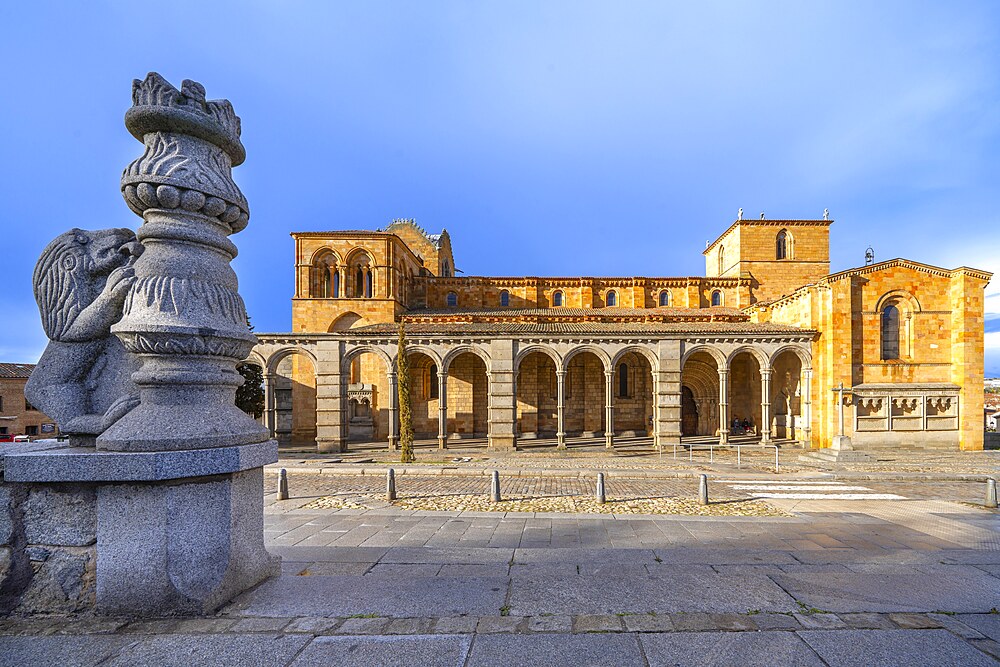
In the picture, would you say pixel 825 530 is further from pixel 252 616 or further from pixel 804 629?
pixel 252 616

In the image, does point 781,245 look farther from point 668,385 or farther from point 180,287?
point 180,287

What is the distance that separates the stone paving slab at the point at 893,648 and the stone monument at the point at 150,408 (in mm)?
3820

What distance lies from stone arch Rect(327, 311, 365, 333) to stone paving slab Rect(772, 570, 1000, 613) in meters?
27.2

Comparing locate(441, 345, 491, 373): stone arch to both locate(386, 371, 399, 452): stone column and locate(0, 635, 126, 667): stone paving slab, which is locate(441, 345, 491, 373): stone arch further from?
locate(0, 635, 126, 667): stone paving slab

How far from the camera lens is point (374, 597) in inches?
119

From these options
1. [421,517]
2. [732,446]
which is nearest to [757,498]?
[421,517]

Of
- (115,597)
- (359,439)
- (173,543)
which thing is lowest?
(359,439)

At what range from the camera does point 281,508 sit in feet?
27.7

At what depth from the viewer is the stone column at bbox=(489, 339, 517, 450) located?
875 inches

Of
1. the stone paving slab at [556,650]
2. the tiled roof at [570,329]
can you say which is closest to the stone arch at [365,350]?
the tiled roof at [570,329]

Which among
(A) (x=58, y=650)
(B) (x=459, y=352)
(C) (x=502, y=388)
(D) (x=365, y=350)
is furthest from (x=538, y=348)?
(A) (x=58, y=650)

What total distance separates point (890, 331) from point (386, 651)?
2766 cm

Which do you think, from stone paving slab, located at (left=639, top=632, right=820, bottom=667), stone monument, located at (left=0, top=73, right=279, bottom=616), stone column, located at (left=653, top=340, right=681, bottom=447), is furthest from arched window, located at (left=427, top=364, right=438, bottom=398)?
stone paving slab, located at (left=639, top=632, right=820, bottom=667)

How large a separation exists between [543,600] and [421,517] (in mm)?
4880
